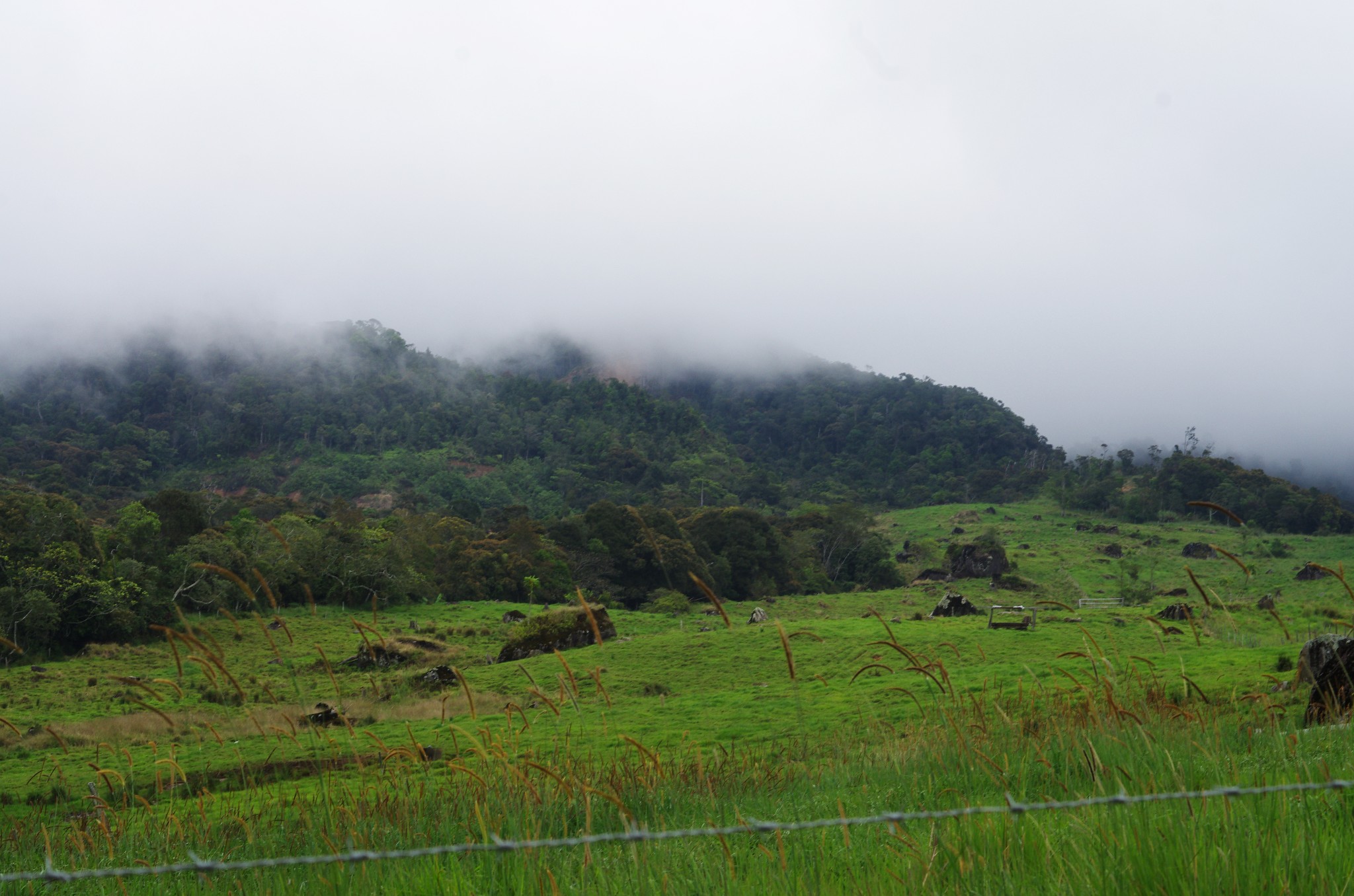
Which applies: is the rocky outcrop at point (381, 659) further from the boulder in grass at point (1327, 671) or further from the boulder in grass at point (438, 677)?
the boulder in grass at point (1327, 671)

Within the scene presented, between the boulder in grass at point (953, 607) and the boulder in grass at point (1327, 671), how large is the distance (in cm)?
2721

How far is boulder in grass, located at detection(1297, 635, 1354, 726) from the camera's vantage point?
7184mm

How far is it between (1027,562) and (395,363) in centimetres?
10571

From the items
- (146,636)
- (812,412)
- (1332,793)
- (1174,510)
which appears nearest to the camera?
(1332,793)

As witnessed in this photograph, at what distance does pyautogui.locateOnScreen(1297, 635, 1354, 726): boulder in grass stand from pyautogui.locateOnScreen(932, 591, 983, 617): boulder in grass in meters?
27.2

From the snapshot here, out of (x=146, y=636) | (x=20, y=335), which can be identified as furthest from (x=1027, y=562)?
(x=20, y=335)

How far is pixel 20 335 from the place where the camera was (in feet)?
494

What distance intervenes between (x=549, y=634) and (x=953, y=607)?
16.5 metres

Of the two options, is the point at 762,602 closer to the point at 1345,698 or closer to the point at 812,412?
the point at 1345,698

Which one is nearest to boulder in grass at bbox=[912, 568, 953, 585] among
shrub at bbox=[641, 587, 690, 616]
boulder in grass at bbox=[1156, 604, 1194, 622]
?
shrub at bbox=[641, 587, 690, 616]

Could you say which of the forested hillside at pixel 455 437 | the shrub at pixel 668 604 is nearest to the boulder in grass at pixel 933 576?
the shrub at pixel 668 604

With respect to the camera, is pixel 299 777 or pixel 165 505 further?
pixel 165 505

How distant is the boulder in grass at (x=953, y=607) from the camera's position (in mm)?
34969

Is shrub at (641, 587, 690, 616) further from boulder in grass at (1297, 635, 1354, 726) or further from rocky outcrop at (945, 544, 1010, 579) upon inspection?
boulder in grass at (1297, 635, 1354, 726)
